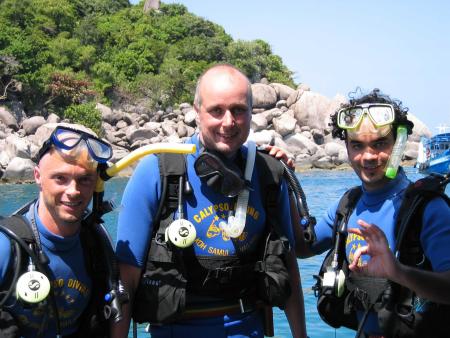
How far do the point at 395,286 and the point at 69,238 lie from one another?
56.6 inches

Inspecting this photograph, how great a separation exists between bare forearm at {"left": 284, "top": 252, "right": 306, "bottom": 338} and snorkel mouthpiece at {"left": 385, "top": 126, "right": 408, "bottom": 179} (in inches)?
28.3

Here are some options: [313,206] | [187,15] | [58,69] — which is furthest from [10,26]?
[313,206]

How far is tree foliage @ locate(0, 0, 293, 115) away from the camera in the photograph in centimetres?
3522

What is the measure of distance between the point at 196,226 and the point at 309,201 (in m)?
17.1

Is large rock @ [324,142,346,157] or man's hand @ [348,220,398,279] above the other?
man's hand @ [348,220,398,279]

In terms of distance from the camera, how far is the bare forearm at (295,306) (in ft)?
9.88

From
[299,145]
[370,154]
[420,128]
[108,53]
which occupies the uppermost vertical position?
[108,53]

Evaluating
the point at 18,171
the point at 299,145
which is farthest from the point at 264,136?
the point at 18,171

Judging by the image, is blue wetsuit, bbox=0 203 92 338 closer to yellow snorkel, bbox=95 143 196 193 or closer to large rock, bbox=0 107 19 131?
yellow snorkel, bbox=95 143 196 193

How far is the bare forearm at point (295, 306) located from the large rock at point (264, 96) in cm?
3864

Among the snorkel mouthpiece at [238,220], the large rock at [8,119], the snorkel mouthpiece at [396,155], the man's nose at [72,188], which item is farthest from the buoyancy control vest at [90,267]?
the large rock at [8,119]

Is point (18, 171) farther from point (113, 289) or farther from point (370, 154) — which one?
point (370, 154)

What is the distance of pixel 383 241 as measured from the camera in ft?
7.30

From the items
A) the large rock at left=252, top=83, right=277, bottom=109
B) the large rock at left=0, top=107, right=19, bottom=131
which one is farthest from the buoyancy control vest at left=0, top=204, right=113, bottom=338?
the large rock at left=252, top=83, right=277, bottom=109
